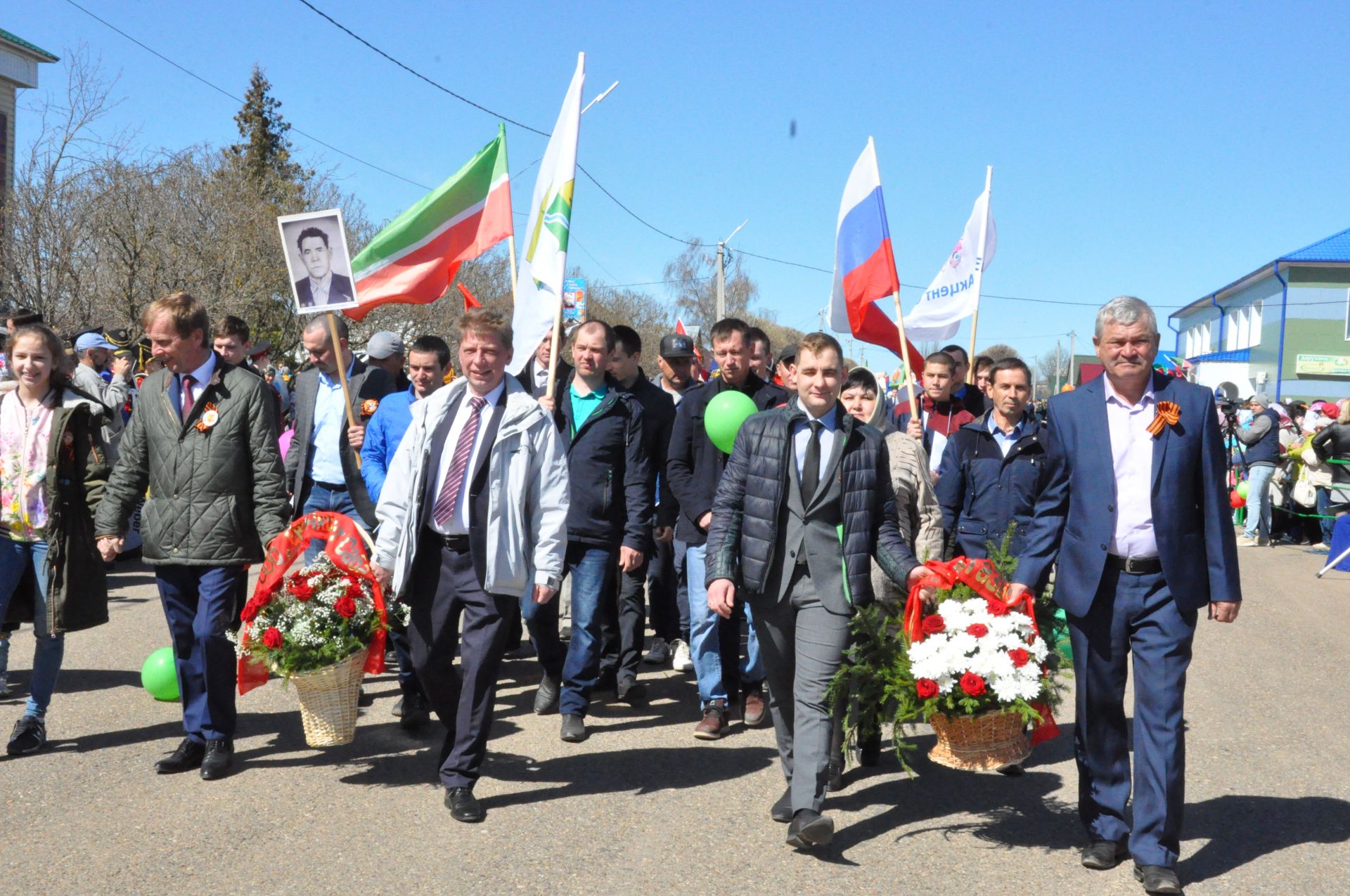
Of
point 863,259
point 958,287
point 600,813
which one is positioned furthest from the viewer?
point 958,287

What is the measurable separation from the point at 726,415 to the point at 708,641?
1.24m

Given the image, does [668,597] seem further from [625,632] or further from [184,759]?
[184,759]

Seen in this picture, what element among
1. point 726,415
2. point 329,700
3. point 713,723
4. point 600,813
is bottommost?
point 600,813

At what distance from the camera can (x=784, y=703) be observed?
516 centimetres

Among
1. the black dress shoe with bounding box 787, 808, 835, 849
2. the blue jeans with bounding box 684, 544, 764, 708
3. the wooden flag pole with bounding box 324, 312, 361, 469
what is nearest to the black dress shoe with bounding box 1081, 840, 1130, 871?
the black dress shoe with bounding box 787, 808, 835, 849

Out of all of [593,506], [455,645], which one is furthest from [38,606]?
[593,506]

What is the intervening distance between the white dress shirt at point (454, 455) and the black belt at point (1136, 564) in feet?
8.81

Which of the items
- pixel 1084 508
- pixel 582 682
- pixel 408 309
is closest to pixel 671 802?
pixel 582 682

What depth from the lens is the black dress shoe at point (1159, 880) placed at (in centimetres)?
435

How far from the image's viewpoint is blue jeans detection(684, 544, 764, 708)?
259 inches

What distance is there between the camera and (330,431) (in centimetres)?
758

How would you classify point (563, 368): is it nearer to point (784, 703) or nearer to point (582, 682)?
Result: point (582, 682)

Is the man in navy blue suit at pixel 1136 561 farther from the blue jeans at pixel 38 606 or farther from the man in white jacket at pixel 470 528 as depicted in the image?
the blue jeans at pixel 38 606

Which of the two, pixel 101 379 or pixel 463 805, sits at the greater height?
pixel 101 379
